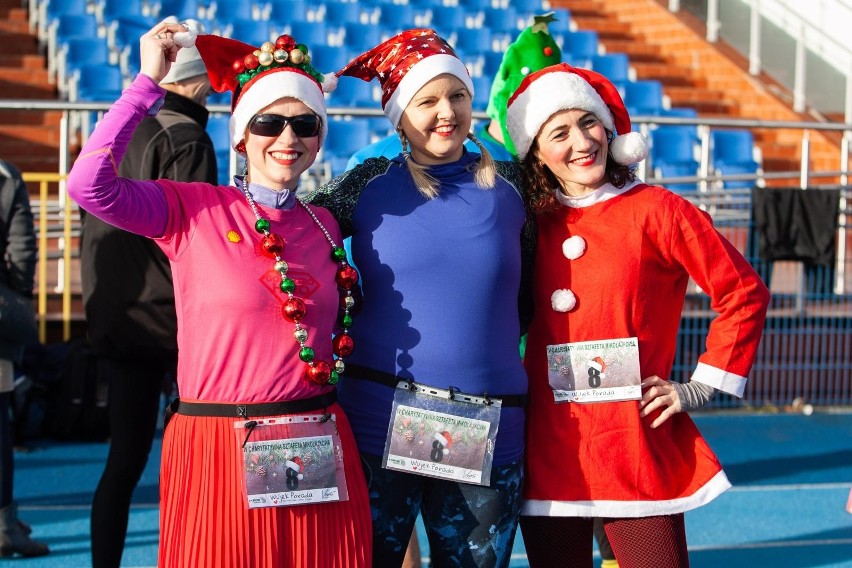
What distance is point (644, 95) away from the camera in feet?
43.2

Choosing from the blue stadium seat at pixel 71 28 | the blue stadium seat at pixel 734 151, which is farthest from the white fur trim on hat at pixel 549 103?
the blue stadium seat at pixel 71 28

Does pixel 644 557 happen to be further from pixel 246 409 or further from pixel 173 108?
pixel 173 108

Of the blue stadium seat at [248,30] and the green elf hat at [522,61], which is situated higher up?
the blue stadium seat at [248,30]

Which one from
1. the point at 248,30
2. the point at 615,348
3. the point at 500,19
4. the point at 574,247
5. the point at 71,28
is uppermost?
the point at 500,19

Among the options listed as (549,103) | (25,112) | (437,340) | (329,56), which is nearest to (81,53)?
(25,112)

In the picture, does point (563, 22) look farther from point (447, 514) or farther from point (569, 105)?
point (447, 514)

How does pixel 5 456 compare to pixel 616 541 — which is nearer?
pixel 616 541

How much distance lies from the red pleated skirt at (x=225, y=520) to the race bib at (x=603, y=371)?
0.65 m

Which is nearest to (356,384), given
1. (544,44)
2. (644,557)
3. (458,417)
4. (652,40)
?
(458,417)

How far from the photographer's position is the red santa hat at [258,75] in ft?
8.40

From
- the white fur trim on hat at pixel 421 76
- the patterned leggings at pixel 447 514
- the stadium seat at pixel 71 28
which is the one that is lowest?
the patterned leggings at pixel 447 514

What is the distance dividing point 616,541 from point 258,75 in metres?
1.38

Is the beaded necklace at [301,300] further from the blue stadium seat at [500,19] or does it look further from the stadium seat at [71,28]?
the blue stadium seat at [500,19]

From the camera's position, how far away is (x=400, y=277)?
2627mm
